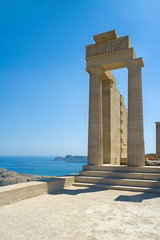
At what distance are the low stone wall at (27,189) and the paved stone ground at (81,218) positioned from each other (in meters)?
0.42

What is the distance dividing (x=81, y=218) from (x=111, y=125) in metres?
18.0

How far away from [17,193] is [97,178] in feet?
27.5

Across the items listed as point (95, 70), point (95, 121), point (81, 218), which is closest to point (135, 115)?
point (95, 121)

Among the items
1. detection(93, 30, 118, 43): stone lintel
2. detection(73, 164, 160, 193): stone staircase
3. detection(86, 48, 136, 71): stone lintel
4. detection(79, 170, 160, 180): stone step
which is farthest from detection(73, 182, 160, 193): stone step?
detection(93, 30, 118, 43): stone lintel

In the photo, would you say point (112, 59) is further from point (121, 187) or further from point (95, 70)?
point (121, 187)

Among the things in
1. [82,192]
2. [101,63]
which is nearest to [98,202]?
[82,192]

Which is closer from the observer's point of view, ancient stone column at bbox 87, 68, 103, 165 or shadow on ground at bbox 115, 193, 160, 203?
shadow on ground at bbox 115, 193, 160, 203

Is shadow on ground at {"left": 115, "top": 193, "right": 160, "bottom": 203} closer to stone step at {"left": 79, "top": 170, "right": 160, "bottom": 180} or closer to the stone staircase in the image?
the stone staircase

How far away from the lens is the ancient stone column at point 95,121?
71.1 feet

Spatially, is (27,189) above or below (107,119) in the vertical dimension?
below

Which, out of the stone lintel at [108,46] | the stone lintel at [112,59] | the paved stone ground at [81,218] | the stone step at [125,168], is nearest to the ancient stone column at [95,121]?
the stone step at [125,168]

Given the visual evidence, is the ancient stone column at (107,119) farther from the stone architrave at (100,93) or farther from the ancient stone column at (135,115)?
the ancient stone column at (135,115)

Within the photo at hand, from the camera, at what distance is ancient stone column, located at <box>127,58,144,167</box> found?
19750 mm

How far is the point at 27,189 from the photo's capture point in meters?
12.8
